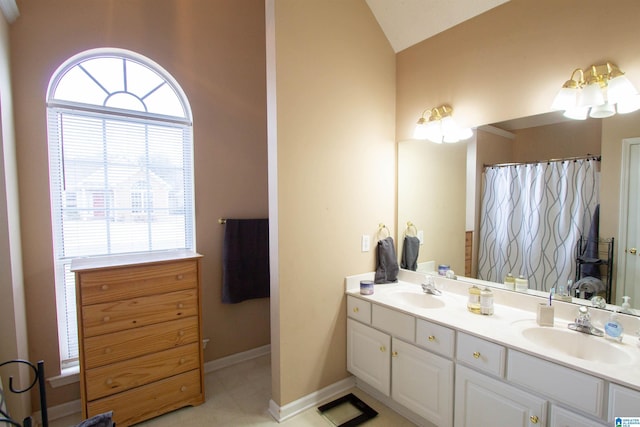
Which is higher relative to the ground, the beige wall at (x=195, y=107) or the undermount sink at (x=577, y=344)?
the beige wall at (x=195, y=107)

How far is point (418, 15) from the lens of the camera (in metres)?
2.34

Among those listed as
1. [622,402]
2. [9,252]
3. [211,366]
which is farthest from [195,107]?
[622,402]

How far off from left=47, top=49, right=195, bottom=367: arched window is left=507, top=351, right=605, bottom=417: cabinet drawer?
2.48 m

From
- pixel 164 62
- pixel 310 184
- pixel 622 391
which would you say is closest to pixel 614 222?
pixel 622 391

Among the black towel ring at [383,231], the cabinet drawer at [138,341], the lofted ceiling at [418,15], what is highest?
the lofted ceiling at [418,15]

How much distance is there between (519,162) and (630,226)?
656 millimetres

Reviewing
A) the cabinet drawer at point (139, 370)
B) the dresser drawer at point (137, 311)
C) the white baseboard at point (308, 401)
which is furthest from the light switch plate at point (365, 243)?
the cabinet drawer at point (139, 370)

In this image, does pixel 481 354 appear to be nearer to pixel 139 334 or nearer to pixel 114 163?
pixel 139 334

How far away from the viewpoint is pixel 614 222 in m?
1.65

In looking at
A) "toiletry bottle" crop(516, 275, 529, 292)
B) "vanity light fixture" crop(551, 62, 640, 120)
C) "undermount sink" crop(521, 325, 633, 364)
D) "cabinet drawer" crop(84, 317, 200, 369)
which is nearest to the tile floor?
"cabinet drawer" crop(84, 317, 200, 369)

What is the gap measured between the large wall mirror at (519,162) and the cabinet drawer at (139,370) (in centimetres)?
187

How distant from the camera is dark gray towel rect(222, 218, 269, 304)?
9.14ft

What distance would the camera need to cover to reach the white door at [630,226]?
5.15 ft

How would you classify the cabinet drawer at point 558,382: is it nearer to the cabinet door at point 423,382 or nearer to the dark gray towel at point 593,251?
the cabinet door at point 423,382
